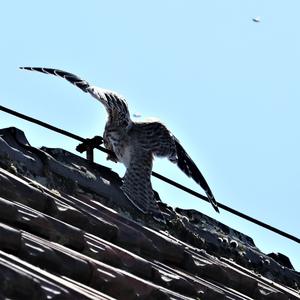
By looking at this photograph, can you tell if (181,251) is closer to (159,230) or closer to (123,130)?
(159,230)

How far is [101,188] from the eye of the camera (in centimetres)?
421

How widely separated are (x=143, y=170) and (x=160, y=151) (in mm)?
217

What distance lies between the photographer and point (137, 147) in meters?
4.91

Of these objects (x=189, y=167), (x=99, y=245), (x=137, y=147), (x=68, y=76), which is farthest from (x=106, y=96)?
(x=99, y=245)

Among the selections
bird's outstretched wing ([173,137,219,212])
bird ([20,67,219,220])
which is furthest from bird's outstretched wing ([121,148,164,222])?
bird's outstretched wing ([173,137,219,212])

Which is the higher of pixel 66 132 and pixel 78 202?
pixel 66 132

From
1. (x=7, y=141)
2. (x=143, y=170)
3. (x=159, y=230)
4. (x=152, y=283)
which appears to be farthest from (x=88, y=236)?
(x=143, y=170)

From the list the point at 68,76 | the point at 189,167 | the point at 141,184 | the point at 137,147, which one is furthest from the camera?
the point at 189,167

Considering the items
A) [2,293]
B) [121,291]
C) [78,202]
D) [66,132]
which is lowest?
[2,293]

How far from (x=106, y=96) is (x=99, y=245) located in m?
1.25

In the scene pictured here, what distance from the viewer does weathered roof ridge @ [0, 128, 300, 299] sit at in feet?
9.42

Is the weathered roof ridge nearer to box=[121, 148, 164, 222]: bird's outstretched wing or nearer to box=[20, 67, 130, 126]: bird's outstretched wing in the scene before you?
box=[121, 148, 164, 222]: bird's outstretched wing

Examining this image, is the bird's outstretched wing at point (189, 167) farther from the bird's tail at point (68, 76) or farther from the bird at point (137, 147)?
the bird's tail at point (68, 76)

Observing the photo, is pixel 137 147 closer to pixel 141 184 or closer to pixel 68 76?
pixel 141 184
